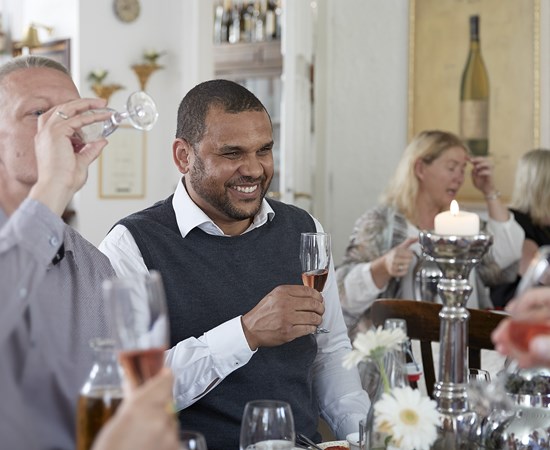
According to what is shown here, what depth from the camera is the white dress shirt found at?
6.22ft

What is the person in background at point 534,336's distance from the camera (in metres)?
1.01

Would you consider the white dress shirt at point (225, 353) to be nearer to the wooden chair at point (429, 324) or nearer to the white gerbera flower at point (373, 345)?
the wooden chair at point (429, 324)

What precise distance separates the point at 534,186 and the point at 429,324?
236cm

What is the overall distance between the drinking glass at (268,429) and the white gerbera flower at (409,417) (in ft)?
0.45

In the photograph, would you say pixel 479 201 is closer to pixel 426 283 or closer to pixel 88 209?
pixel 426 283

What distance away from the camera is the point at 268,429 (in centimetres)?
129

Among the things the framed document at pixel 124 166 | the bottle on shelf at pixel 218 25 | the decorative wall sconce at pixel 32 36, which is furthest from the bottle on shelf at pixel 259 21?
the decorative wall sconce at pixel 32 36

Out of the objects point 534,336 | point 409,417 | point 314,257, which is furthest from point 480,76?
point 534,336

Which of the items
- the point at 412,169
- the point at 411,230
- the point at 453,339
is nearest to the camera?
the point at 453,339

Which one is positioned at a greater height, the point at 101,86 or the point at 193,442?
the point at 101,86

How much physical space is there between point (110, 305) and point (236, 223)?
53.6 inches

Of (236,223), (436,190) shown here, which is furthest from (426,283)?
(236,223)

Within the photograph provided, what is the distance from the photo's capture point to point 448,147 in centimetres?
396

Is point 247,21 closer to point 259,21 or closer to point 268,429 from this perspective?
point 259,21
